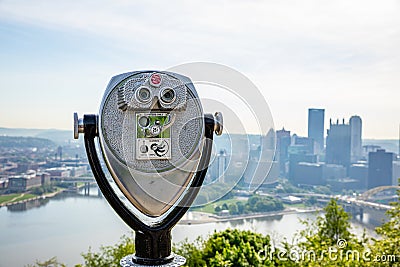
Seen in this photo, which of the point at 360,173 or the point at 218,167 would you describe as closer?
the point at 218,167

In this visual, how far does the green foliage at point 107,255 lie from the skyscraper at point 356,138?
208cm

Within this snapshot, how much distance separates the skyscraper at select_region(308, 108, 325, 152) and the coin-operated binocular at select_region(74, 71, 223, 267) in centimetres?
286

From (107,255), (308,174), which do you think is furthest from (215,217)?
(308,174)

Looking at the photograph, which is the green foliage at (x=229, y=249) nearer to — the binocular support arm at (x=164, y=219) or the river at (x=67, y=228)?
the river at (x=67, y=228)

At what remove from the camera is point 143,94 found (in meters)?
1.10

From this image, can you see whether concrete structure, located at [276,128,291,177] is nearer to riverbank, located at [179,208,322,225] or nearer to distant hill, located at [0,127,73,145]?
riverbank, located at [179,208,322,225]

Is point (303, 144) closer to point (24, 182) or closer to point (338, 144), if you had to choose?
point (338, 144)

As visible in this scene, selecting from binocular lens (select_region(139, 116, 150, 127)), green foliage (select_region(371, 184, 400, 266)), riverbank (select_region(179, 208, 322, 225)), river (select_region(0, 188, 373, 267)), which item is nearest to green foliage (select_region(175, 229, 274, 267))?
river (select_region(0, 188, 373, 267))

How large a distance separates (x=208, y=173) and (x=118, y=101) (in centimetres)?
29

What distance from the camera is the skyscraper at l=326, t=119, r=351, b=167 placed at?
3.99 meters

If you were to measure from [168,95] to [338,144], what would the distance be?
3.16 m

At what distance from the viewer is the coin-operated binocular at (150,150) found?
1097 millimetres

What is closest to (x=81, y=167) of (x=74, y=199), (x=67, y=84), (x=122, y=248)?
(x=74, y=199)

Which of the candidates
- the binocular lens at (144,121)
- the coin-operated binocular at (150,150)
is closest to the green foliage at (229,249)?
the coin-operated binocular at (150,150)
